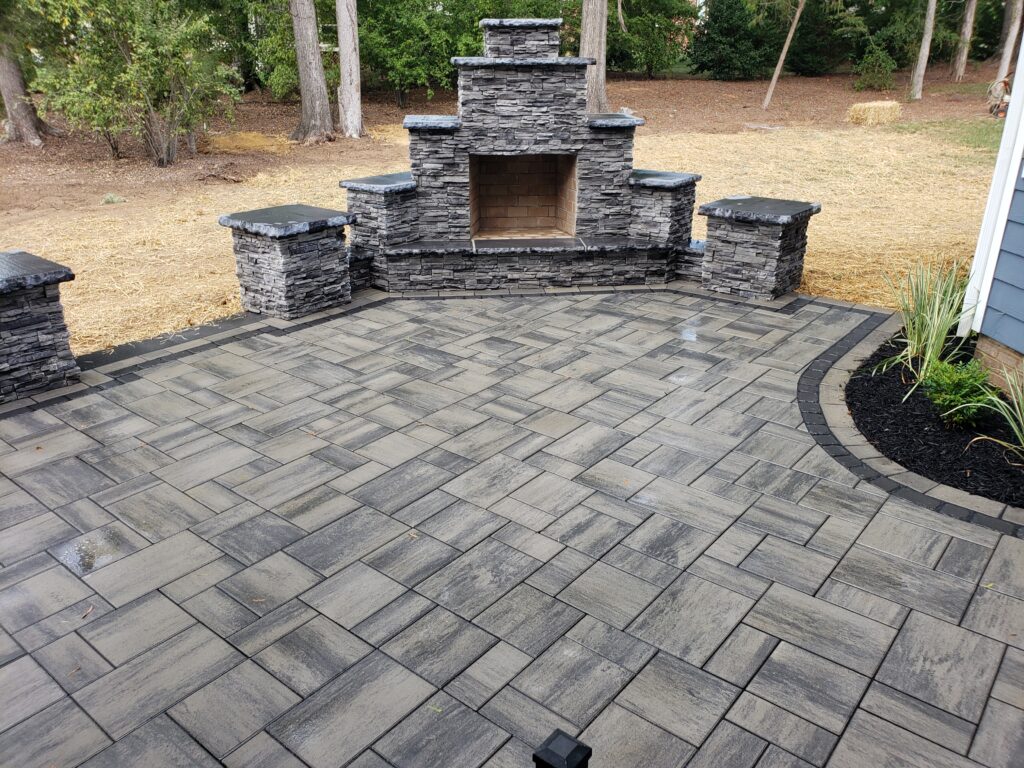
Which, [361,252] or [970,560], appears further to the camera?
[361,252]

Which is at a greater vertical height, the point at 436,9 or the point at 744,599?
the point at 436,9

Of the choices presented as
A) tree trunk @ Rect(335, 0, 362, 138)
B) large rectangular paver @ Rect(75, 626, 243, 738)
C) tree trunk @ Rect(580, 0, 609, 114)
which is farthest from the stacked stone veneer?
tree trunk @ Rect(335, 0, 362, 138)

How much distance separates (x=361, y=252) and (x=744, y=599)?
4.79 meters

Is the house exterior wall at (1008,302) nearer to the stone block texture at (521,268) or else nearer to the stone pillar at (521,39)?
the stone block texture at (521,268)

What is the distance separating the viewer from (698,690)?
258 centimetres

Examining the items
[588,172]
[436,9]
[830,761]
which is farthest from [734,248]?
[436,9]

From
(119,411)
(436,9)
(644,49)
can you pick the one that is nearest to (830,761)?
(119,411)

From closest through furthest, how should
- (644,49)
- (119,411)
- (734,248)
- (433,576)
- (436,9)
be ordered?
(433,576) → (119,411) → (734,248) → (436,9) → (644,49)

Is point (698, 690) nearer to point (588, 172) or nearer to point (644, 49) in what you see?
point (588, 172)

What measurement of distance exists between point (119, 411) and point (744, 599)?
3668mm

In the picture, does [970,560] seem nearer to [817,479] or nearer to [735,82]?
[817,479]

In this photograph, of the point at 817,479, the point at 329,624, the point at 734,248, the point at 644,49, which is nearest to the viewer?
the point at 329,624

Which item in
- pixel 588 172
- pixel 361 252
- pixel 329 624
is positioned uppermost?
pixel 588 172

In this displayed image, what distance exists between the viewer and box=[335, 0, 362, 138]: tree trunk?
1424 cm
